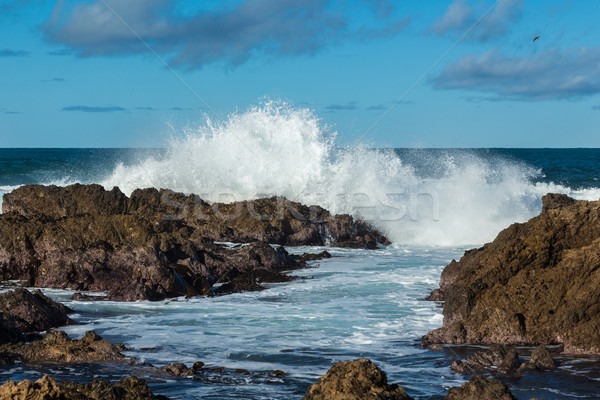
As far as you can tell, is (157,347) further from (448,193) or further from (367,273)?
(448,193)

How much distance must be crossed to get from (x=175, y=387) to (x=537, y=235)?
4.89m

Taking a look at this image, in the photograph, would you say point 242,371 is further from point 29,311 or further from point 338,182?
point 338,182

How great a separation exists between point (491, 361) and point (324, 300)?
424 cm

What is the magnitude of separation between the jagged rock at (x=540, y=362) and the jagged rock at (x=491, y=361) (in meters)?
0.10

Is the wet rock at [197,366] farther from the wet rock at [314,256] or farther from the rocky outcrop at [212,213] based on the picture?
the rocky outcrop at [212,213]

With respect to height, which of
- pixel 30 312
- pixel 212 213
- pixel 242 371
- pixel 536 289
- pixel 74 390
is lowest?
pixel 242 371

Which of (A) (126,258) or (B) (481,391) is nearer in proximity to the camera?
(B) (481,391)

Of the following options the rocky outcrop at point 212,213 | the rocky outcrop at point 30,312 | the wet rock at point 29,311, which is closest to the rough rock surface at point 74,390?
the rocky outcrop at point 30,312

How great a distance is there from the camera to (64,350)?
7145 mm

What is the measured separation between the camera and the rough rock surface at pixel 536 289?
7.66m

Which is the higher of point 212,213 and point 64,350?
point 212,213

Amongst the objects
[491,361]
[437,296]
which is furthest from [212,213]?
[491,361]

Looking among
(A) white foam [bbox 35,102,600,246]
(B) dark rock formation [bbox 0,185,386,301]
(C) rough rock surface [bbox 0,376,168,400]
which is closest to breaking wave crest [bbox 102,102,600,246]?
(A) white foam [bbox 35,102,600,246]

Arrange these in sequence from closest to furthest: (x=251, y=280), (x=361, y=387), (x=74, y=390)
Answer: (x=361, y=387)
(x=74, y=390)
(x=251, y=280)
